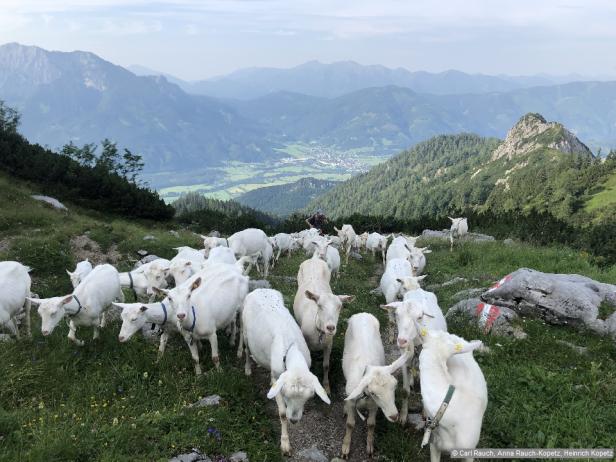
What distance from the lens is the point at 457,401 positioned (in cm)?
695

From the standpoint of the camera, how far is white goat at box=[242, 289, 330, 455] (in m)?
7.53

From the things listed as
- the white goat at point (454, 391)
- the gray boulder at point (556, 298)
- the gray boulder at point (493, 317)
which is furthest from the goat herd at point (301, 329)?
the gray boulder at point (556, 298)

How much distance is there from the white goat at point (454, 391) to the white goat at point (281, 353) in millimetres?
1739

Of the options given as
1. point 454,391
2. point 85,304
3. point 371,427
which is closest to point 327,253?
point 85,304

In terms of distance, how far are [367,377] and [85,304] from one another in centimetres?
776

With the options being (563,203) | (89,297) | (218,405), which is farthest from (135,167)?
(563,203)

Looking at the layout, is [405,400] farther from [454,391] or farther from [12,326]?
[12,326]

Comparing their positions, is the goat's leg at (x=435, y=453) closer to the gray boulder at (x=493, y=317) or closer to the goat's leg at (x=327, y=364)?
the goat's leg at (x=327, y=364)

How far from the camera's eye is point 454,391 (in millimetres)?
7055

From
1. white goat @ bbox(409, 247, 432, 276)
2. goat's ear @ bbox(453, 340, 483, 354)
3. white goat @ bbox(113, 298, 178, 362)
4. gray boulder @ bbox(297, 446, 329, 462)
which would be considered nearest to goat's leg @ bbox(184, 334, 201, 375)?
white goat @ bbox(113, 298, 178, 362)

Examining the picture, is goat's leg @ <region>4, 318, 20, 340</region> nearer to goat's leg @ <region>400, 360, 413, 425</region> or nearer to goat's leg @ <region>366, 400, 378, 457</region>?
goat's leg @ <region>366, 400, 378, 457</region>

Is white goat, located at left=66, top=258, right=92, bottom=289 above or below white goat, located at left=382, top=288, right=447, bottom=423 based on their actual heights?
A: below

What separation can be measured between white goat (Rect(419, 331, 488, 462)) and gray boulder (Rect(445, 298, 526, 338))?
4.83 meters

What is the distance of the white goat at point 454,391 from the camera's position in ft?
22.2
